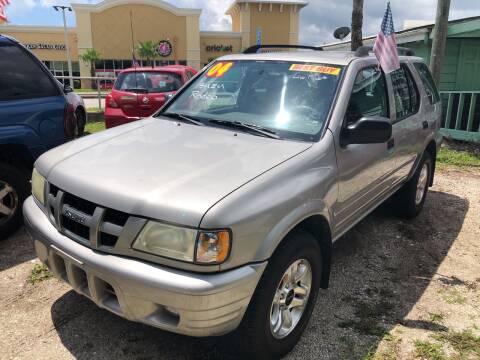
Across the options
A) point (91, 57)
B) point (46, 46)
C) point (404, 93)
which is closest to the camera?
point (404, 93)

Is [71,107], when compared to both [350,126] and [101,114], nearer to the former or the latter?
[350,126]

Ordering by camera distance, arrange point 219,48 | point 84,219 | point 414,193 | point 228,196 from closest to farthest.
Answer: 1. point 228,196
2. point 84,219
3. point 414,193
4. point 219,48

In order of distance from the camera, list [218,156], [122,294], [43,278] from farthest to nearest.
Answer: [43,278] → [218,156] → [122,294]

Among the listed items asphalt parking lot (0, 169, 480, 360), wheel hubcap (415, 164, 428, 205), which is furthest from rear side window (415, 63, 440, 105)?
asphalt parking lot (0, 169, 480, 360)

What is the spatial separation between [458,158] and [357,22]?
3.92 m

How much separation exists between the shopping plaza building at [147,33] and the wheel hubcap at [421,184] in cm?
5098

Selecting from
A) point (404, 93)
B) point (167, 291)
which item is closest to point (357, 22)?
point (404, 93)

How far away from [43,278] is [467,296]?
3.39 m

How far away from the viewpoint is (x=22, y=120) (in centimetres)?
394

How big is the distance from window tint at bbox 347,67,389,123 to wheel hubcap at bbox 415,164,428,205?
152cm

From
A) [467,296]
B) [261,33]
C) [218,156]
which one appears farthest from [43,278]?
[261,33]

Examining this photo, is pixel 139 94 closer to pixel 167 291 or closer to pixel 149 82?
pixel 149 82

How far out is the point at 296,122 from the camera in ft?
9.95

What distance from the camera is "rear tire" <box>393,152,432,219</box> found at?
4777mm
